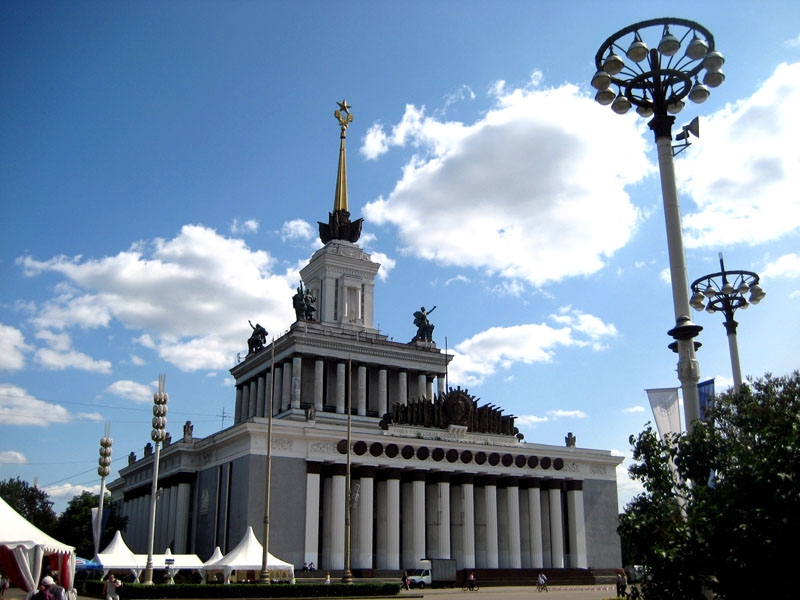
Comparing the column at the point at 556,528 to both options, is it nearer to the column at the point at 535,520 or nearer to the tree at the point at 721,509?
the column at the point at 535,520

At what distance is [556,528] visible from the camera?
6494cm


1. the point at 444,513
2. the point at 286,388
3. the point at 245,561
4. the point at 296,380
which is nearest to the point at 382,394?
the point at 296,380

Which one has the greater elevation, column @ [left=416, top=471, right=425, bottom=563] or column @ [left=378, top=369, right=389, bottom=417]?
column @ [left=378, top=369, right=389, bottom=417]

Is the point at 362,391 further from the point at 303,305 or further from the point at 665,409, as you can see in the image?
the point at 665,409

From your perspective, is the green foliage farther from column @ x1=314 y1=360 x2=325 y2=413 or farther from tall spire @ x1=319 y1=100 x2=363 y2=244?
tall spire @ x1=319 y1=100 x2=363 y2=244

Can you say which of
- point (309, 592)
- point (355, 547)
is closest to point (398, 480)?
point (355, 547)

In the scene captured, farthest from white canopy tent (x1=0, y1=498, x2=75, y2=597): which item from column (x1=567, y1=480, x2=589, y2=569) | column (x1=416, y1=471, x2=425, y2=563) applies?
column (x1=567, y1=480, x2=589, y2=569)

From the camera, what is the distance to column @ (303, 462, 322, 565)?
53500 millimetres

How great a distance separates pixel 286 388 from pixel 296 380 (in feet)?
4.57

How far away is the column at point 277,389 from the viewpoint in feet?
221

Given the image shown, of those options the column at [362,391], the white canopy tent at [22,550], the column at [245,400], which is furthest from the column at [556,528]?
the white canopy tent at [22,550]

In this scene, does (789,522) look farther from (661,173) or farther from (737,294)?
(737,294)

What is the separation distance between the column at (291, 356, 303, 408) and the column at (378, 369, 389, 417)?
762cm

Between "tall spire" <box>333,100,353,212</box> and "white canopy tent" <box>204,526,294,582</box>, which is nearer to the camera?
"white canopy tent" <box>204,526,294,582</box>
